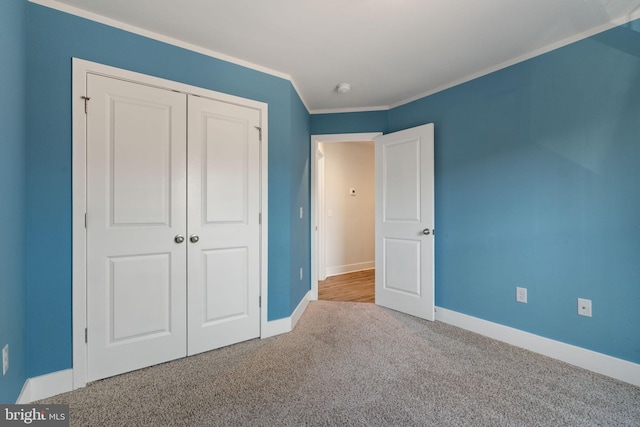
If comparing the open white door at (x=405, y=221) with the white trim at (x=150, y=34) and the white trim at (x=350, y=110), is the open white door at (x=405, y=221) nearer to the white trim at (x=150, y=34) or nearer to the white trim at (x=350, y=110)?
the white trim at (x=350, y=110)

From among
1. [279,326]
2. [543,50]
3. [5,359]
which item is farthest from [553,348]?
[5,359]

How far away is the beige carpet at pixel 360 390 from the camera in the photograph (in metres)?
1.46

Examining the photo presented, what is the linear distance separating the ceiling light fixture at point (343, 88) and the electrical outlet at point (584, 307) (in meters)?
2.61

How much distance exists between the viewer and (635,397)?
1624 millimetres

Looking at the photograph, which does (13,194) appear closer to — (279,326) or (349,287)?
(279,326)

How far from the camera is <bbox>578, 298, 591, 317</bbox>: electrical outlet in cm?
194

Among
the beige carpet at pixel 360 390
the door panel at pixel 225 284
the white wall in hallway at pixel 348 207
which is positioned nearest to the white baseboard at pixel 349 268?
the white wall in hallway at pixel 348 207

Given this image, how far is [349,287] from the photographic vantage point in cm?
418

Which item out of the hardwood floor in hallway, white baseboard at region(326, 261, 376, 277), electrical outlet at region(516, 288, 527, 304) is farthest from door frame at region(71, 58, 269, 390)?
white baseboard at region(326, 261, 376, 277)

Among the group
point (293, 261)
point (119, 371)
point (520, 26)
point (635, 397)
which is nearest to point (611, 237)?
point (635, 397)

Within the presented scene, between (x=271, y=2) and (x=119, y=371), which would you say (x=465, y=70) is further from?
(x=119, y=371)

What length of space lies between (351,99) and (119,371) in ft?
10.5

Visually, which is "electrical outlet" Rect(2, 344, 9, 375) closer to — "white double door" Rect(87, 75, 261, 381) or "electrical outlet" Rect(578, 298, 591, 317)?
"white double door" Rect(87, 75, 261, 381)

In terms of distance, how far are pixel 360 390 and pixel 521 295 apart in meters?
1.59
